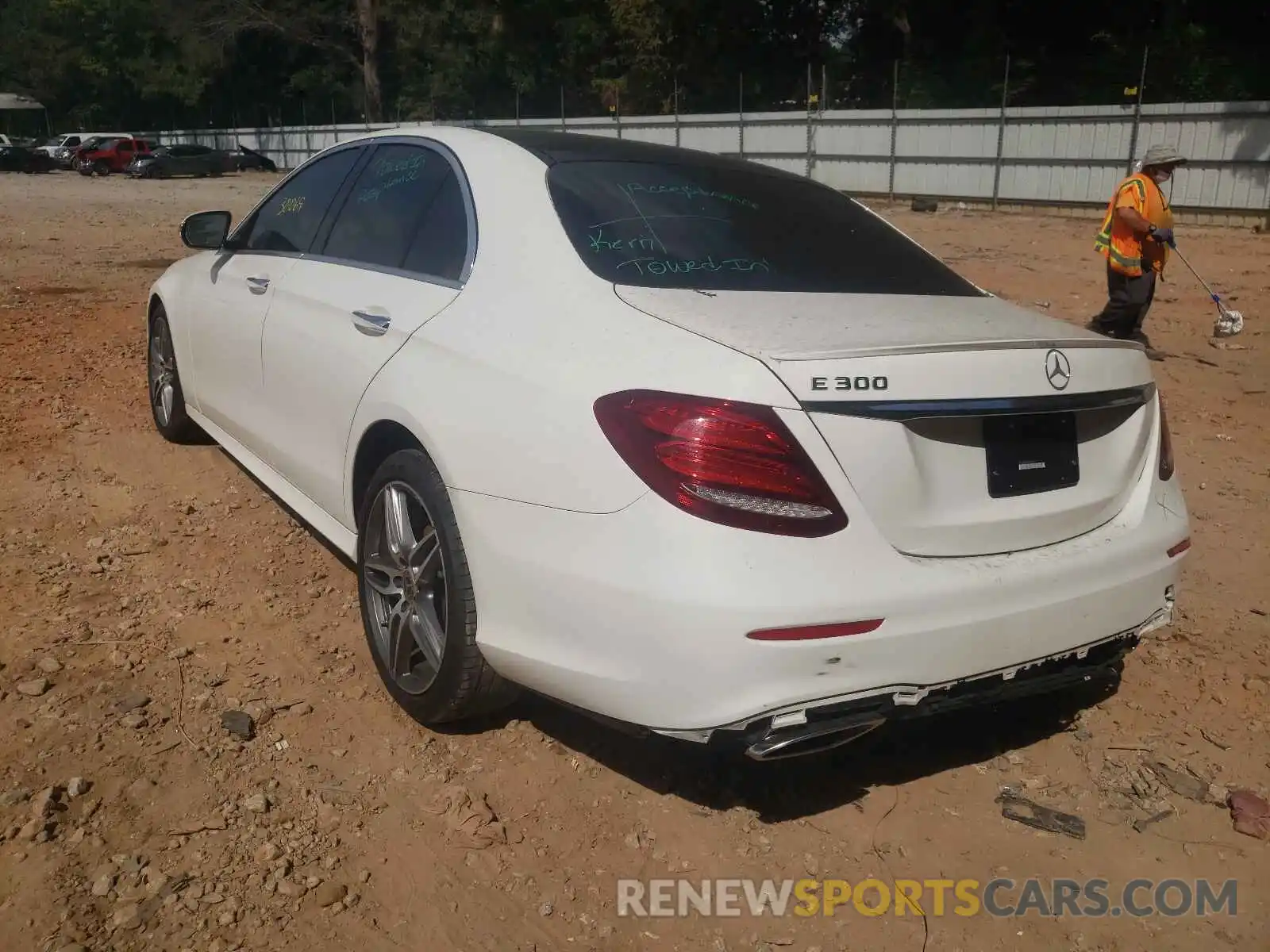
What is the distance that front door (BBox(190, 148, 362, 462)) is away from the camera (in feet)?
13.8

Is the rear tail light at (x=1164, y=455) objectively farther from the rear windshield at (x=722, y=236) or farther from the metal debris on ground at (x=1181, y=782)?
the metal debris on ground at (x=1181, y=782)

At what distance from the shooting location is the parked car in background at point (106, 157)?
41438mm

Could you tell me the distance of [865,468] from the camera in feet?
7.86

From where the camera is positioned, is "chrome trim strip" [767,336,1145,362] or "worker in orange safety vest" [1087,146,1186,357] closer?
"chrome trim strip" [767,336,1145,362]

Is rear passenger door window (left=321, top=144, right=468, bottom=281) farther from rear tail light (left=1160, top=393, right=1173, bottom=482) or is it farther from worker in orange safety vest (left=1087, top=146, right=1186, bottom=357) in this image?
worker in orange safety vest (left=1087, top=146, right=1186, bottom=357)

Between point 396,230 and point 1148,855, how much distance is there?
2.78 metres

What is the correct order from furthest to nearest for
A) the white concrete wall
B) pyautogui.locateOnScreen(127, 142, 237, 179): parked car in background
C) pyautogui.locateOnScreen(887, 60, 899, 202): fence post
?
pyautogui.locateOnScreen(127, 142, 237, 179): parked car in background < pyautogui.locateOnScreen(887, 60, 899, 202): fence post < the white concrete wall

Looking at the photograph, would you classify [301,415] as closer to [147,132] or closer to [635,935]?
[635,935]

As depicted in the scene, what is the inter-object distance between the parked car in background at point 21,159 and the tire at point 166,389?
42138 millimetres

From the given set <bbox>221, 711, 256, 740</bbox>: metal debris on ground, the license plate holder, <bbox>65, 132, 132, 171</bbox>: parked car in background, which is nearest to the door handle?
<bbox>221, 711, 256, 740</bbox>: metal debris on ground

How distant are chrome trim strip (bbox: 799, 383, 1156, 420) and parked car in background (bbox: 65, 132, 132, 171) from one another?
45.7 m

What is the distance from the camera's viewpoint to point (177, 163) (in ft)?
131

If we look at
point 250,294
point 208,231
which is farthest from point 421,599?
point 208,231

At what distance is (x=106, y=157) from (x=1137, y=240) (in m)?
41.7
